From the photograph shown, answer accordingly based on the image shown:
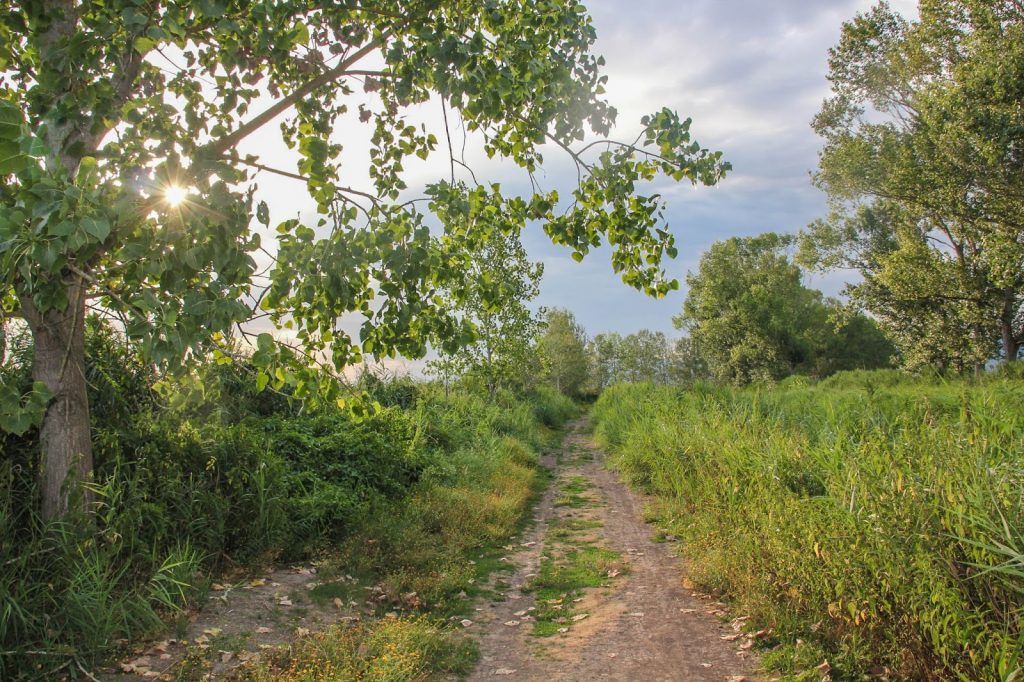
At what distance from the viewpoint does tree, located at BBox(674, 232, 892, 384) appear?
46969 millimetres

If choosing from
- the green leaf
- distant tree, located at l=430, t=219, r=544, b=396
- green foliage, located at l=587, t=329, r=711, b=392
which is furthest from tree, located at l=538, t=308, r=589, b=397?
the green leaf

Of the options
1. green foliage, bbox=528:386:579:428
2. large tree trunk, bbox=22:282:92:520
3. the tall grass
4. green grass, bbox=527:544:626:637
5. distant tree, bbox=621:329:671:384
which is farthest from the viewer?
distant tree, bbox=621:329:671:384

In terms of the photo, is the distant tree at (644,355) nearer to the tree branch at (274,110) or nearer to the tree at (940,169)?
the tree at (940,169)

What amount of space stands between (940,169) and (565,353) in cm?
4002

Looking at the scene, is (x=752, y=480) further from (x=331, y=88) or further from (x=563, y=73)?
(x=331, y=88)

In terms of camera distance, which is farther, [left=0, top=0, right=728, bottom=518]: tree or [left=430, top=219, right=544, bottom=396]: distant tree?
[left=430, top=219, right=544, bottom=396]: distant tree

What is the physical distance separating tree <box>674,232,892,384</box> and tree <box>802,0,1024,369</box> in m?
16.9

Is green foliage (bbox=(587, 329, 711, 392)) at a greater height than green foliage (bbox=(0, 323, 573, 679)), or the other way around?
green foliage (bbox=(587, 329, 711, 392))

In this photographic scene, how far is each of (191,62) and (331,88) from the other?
1493 mm

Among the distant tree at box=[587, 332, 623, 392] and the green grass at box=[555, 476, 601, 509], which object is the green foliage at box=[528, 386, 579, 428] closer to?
the green grass at box=[555, 476, 601, 509]

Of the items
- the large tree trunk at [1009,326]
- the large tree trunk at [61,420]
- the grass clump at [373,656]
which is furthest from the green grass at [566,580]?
the large tree trunk at [1009,326]

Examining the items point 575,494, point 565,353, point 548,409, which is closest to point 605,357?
point 565,353

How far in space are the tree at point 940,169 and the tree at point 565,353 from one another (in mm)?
32004

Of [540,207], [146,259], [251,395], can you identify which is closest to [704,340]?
[251,395]
